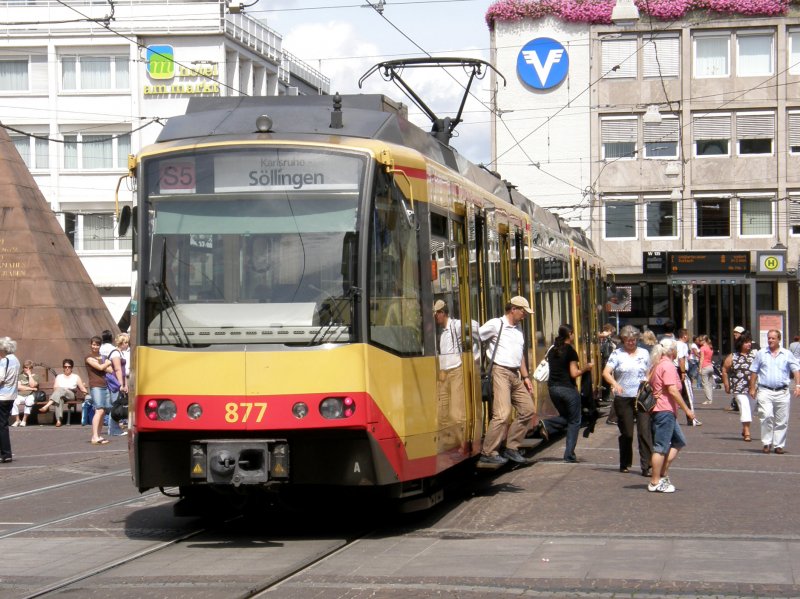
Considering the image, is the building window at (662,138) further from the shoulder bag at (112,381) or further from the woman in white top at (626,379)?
the woman in white top at (626,379)

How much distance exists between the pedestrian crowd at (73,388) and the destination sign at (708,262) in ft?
83.1

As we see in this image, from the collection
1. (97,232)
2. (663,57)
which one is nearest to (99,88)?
(97,232)

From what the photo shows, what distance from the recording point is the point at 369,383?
10453mm

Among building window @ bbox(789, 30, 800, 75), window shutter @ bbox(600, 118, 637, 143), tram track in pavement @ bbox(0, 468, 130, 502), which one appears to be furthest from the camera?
window shutter @ bbox(600, 118, 637, 143)

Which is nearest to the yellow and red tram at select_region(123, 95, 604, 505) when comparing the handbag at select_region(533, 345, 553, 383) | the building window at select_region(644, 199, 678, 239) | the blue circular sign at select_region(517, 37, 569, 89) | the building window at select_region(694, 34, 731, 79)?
the handbag at select_region(533, 345, 553, 383)

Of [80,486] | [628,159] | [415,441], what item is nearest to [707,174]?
[628,159]

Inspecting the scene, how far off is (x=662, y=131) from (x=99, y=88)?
22.0 metres

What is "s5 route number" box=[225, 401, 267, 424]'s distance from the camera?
10.4 metres

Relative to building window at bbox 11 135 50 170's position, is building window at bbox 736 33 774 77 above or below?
above

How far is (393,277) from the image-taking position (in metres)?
10.9

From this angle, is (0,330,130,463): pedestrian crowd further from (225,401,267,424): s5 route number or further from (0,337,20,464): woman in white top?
(225,401,267,424): s5 route number

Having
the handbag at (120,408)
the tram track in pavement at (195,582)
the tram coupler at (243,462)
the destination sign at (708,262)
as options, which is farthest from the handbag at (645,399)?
the destination sign at (708,262)

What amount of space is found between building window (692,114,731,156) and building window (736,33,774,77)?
1.67 meters

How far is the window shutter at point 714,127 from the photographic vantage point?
48875mm
